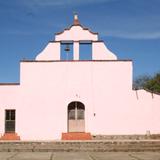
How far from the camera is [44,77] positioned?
32.9 meters

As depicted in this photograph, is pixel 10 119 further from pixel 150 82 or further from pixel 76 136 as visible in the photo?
pixel 150 82

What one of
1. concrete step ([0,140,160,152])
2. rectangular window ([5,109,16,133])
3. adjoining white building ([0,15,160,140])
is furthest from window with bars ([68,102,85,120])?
concrete step ([0,140,160,152])

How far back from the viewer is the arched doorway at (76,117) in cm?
3300

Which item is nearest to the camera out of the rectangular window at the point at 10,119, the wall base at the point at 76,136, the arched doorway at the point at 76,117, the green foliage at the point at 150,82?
the wall base at the point at 76,136

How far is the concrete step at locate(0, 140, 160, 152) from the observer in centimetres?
2591

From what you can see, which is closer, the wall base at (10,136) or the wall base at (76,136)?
the wall base at (76,136)

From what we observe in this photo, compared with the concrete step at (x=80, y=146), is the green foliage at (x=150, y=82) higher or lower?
higher

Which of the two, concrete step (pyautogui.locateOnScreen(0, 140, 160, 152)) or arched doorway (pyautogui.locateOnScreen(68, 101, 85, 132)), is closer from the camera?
concrete step (pyautogui.locateOnScreen(0, 140, 160, 152))

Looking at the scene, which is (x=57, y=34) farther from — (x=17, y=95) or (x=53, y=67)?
(x=17, y=95)

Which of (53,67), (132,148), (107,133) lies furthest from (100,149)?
(53,67)

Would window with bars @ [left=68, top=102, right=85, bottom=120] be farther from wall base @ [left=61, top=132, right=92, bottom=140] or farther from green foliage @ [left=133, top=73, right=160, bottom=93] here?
green foliage @ [left=133, top=73, right=160, bottom=93]

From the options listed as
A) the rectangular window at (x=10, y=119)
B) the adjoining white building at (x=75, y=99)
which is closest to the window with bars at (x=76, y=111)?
the adjoining white building at (x=75, y=99)

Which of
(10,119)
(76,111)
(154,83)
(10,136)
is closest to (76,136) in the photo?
(76,111)

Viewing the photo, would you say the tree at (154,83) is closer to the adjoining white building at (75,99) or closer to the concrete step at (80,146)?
the adjoining white building at (75,99)
